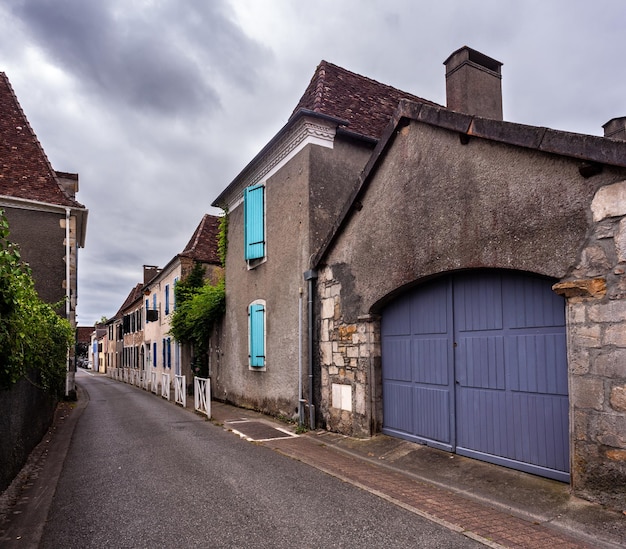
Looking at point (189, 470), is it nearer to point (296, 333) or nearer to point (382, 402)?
point (382, 402)

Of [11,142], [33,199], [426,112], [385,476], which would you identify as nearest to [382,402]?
[385,476]

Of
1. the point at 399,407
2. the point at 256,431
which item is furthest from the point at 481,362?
the point at 256,431

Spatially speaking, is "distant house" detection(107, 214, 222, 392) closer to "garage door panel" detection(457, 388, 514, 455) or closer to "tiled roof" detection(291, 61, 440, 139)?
"tiled roof" detection(291, 61, 440, 139)

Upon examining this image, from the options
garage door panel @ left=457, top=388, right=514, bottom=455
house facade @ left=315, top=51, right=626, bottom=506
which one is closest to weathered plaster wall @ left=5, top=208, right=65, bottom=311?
house facade @ left=315, top=51, right=626, bottom=506

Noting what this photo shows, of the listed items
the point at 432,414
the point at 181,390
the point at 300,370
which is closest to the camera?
the point at 432,414

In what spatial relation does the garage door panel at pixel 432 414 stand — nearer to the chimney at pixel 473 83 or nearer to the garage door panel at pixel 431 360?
the garage door panel at pixel 431 360

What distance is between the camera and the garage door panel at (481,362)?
17.5 ft

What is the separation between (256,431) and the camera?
848cm

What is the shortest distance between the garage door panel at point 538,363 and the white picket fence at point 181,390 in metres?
9.47

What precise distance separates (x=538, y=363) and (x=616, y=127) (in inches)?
333

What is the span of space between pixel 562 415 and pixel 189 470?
4.14 metres

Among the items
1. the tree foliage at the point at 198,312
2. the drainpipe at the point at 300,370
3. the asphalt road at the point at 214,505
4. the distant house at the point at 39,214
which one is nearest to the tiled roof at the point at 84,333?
the tree foliage at the point at 198,312

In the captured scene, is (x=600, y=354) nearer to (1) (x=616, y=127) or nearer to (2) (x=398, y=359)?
(2) (x=398, y=359)

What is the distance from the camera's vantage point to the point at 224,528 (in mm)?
3859
